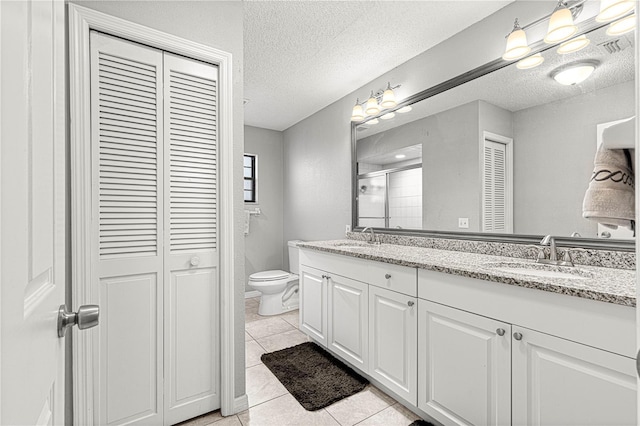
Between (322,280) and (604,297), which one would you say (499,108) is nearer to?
(604,297)

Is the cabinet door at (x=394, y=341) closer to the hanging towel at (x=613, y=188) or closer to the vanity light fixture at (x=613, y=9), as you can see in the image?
the hanging towel at (x=613, y=188)

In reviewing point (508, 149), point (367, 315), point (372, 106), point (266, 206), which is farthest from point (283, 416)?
point (266, 206)

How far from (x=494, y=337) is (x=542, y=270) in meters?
0.50

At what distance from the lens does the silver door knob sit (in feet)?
1.93

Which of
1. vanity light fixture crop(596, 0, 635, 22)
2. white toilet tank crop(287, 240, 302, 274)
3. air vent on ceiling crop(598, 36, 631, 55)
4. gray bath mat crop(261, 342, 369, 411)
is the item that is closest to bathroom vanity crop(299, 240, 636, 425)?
gray bath mat crop(261, 342, 369, 411)

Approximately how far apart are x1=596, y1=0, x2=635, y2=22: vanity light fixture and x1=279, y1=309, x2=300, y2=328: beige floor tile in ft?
10.1

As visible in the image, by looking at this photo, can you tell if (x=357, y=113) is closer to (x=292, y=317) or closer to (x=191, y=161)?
(x=191, y=161)

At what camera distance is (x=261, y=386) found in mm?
1990

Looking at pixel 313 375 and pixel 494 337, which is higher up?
pixel 494 337

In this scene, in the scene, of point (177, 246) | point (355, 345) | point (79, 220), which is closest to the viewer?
point (79, 220)

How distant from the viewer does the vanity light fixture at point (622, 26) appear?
137 cm

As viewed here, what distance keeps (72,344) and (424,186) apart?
2.34m
